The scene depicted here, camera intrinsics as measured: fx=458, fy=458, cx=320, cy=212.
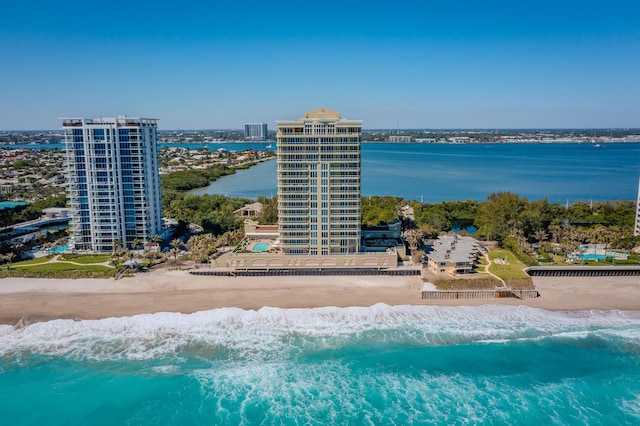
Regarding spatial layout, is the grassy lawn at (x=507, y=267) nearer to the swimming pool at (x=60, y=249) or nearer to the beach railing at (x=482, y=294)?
the beach railing at (x=482, y=294)

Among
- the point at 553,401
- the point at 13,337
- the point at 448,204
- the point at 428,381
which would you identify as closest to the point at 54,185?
the point at 13,337

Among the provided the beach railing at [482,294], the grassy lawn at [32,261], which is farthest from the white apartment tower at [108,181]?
the beach railing at [482,294]

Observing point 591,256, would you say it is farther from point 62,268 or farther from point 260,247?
point 62,268

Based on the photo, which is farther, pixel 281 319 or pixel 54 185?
pixel 54 185

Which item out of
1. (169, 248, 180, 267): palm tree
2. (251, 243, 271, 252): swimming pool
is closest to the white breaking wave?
(169, 248, 180, 267): palm tree

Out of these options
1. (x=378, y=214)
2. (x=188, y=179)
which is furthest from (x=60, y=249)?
(x=188, y=179)

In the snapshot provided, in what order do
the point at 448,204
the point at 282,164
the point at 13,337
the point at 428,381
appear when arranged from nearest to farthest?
the point at 428,381, the point at 13,337, the point at 282,164, the point at 448,204

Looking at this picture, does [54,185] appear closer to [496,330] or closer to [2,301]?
[2,301]
